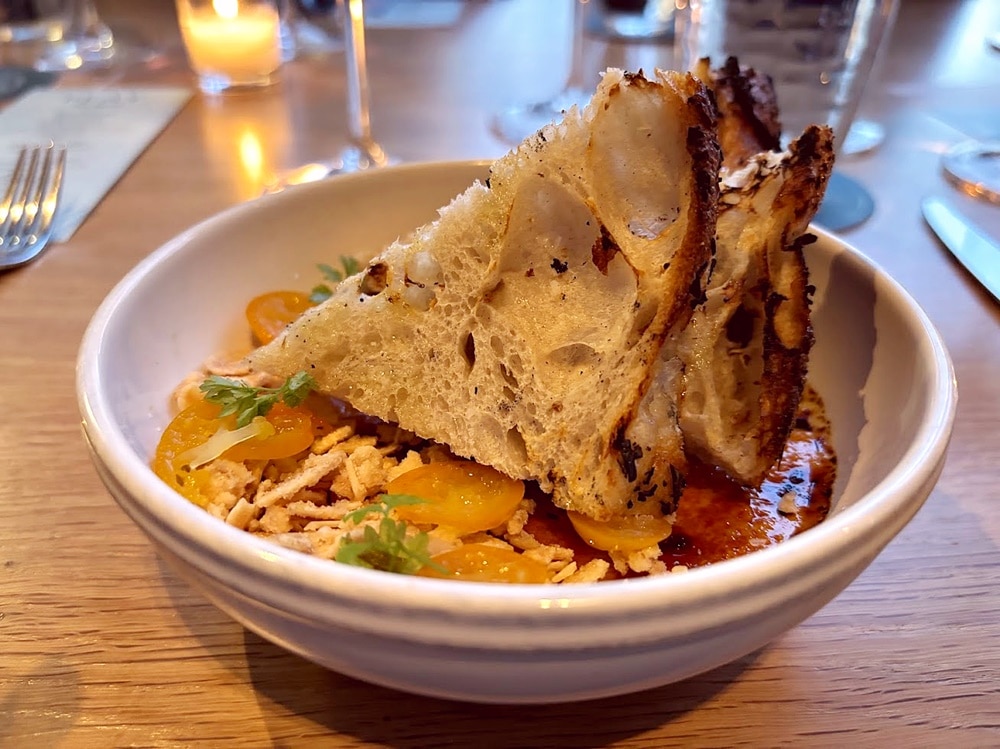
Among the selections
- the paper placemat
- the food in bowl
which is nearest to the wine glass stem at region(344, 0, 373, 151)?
the paper placemat

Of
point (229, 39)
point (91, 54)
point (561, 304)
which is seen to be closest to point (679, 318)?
point (561, 304)

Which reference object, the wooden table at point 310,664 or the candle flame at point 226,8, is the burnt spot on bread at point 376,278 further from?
the candle flame at point 226,8

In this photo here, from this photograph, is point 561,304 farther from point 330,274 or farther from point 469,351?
point 330,274

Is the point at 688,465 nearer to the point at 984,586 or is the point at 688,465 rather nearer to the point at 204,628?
the point at 984,586

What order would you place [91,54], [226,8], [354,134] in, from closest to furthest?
[354,134], [226,8], [91,54]

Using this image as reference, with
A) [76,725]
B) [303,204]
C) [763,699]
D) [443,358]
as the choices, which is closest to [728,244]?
[443,358]

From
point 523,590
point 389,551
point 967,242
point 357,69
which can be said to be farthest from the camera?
point 357,69

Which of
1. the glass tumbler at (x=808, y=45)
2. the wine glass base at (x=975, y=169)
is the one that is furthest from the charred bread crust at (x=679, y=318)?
the wine glass base at (x=975, y=169)
